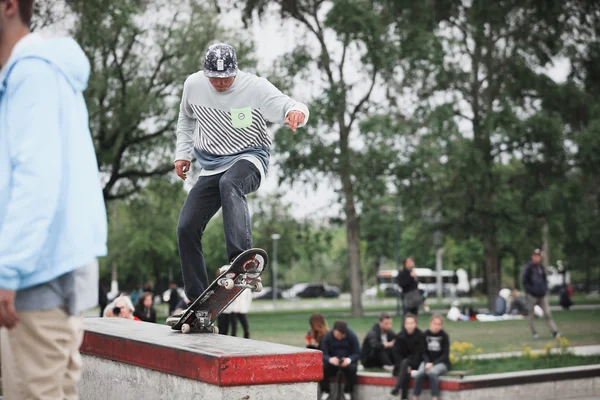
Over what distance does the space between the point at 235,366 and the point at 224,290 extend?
59.4 inches

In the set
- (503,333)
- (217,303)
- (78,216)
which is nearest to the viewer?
(78,216)

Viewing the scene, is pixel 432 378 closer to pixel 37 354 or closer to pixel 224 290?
pixel 224 290

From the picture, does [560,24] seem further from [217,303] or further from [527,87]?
[527,87]

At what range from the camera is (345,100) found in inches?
1340

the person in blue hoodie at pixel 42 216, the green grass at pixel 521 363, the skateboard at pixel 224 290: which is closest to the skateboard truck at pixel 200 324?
the skateboard at pixel 224 290

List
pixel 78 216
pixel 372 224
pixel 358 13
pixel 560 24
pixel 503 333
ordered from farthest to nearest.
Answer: pixel 372 224, pixel 358 13, pixel 503 333, pixel 560 24, pixel 78 216

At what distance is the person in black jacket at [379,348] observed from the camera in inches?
560

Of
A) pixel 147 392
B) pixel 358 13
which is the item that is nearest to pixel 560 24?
pixel 147 392

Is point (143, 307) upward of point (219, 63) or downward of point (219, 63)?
downward

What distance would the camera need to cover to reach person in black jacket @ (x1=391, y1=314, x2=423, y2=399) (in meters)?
12.4

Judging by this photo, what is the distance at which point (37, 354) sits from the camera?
9.51 feet

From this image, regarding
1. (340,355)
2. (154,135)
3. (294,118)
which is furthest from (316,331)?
(154,135)

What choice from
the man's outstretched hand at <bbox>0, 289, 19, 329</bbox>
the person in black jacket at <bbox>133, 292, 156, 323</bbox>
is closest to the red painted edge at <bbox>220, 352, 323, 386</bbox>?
the man's outstretched hand at <bbox>0, 289, 19, 329</bbox>

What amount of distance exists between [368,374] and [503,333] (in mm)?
9172
